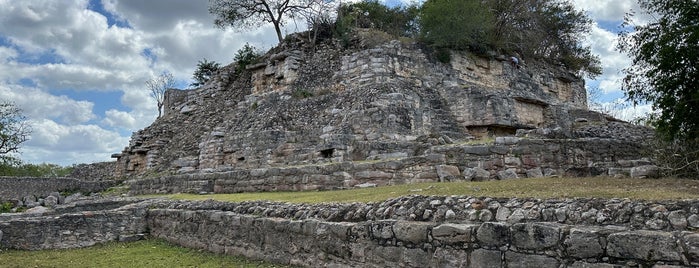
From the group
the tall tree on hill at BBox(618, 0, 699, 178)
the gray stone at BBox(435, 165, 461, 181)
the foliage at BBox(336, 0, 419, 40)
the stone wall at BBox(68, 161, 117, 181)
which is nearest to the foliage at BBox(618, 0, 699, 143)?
the tall tree on hill at BBox(618, 0, 699, 178)

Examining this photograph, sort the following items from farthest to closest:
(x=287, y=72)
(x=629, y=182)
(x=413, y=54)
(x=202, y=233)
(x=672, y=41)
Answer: (x=287, y=72) → (x=413, y=54) → (x=202, y=233) → (x=672, y=41) → (x=629, y=182)

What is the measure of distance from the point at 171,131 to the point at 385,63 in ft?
36.2

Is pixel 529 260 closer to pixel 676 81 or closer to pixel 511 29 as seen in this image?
pixel 676 81

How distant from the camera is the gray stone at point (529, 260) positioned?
4.17m

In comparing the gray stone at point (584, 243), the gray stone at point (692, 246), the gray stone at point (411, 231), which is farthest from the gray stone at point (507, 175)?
the gray stone at point (692, 246)

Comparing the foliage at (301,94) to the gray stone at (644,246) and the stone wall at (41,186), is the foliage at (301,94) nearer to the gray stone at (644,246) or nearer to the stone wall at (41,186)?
the stone wall at (41,186)

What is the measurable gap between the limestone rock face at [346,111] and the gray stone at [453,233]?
7065 millimetres

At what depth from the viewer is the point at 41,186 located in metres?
21.1

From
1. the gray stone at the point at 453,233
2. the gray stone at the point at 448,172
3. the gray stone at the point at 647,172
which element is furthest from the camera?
the gray stone at the point at 448,172

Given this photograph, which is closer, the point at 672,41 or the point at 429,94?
the point at 672,41

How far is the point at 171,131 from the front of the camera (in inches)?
924

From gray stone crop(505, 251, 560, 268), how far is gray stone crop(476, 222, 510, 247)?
0.12 metres

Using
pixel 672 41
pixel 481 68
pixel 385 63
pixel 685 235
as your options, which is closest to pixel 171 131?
pixel 385 63

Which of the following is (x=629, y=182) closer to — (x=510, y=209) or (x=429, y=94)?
(x=510, y=209)
